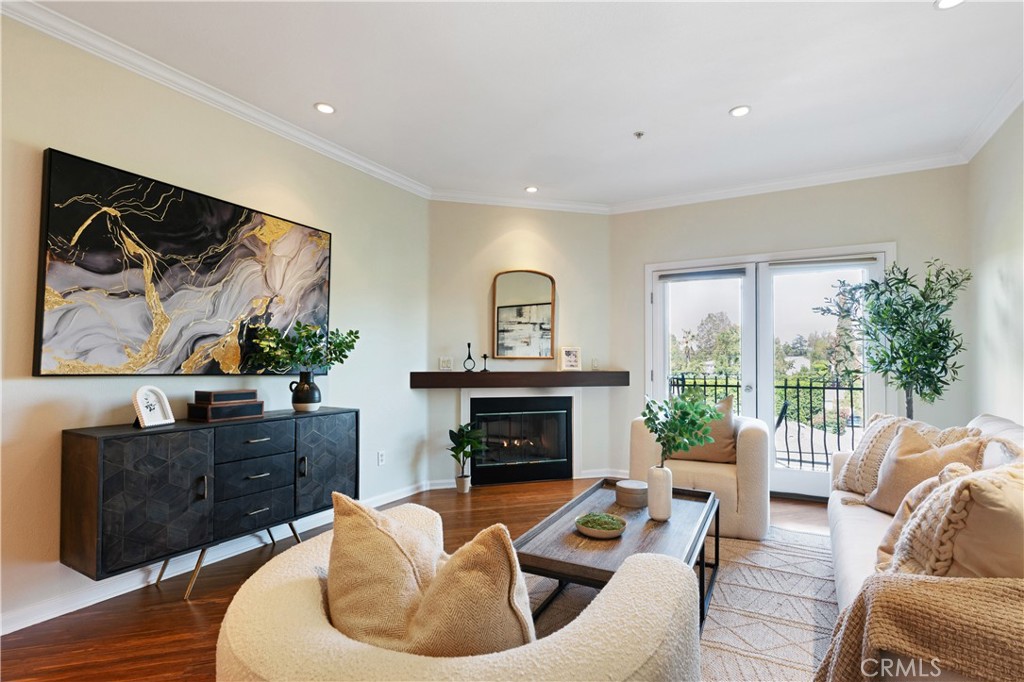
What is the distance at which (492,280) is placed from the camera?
4844mm

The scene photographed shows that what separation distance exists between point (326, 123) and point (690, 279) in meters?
3.36

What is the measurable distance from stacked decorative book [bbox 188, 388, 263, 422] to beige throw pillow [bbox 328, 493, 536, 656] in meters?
2.12

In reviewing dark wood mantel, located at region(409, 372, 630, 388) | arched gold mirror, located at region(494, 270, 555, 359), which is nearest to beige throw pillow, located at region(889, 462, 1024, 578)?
dark wood mantel, located at region(409, 372, 630, 388)

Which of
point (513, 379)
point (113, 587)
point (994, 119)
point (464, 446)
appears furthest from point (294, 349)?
point (994, 119)

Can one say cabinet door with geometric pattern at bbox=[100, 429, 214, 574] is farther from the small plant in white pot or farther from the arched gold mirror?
the arched gold mirror

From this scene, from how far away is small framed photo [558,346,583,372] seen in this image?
4918 mm

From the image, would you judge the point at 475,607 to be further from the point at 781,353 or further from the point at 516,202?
the point at 516,202

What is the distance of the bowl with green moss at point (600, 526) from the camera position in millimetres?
2047

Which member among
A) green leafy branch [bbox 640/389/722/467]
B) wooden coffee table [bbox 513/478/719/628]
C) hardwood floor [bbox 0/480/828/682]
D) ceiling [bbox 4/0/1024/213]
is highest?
ceiling [bbox 4/0/1024/213]

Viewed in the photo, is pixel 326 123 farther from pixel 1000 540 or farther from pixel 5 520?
pixel 1000 540

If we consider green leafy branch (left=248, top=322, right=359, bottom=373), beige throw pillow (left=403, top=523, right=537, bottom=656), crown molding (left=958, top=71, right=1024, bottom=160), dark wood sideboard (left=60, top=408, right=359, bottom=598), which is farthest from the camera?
green leafy branch (left=248, top=322, right=359, bottom=373)

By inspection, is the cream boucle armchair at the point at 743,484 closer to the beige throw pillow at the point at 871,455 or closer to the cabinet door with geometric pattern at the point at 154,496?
the beige throw pillow at the point at 871,455

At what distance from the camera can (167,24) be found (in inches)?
93.2

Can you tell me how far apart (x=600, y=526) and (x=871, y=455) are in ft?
5.34
